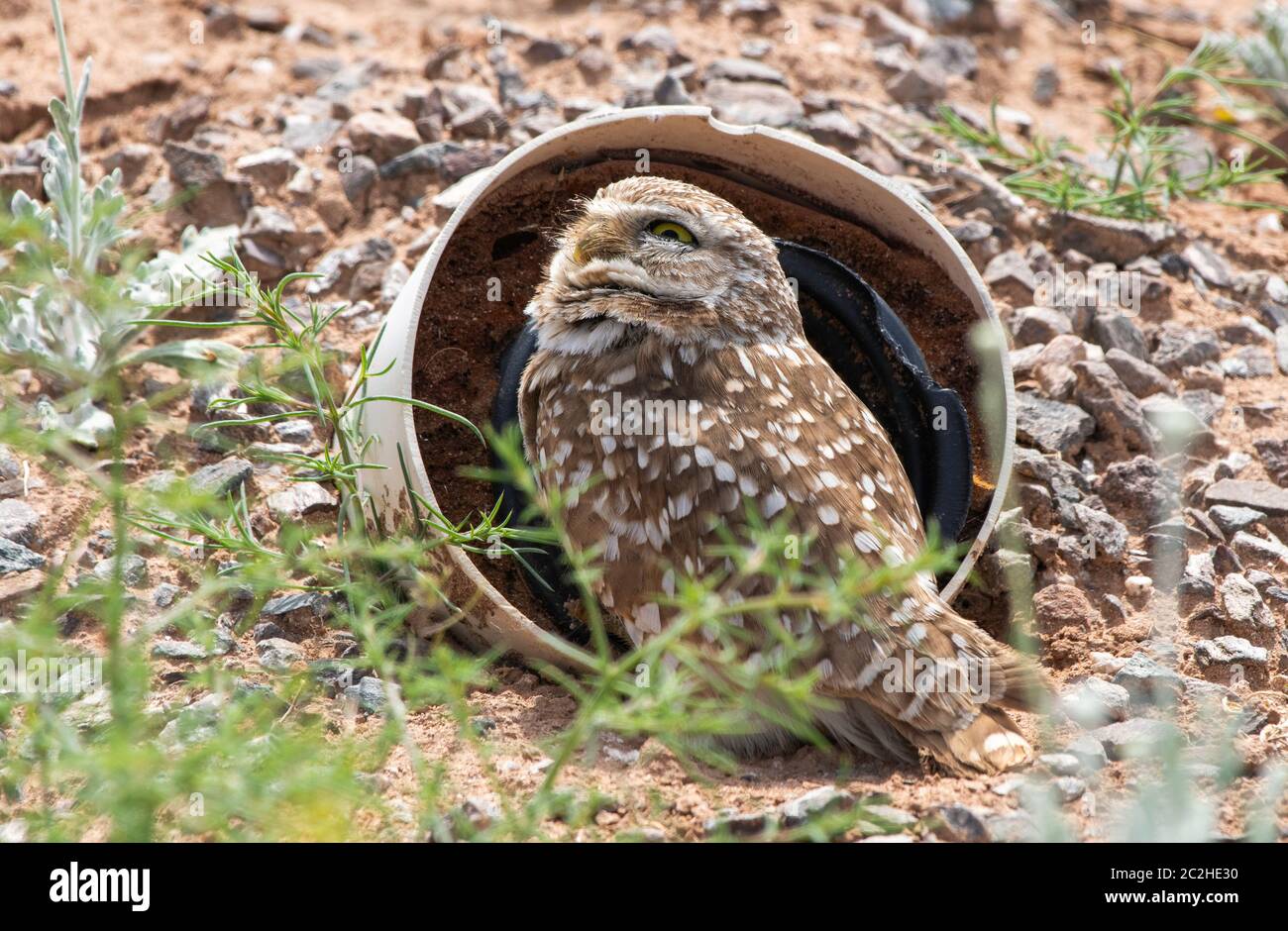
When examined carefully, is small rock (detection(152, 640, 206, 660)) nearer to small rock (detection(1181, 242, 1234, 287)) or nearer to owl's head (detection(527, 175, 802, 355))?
owl's head (detection(527, 175, 802, 355))

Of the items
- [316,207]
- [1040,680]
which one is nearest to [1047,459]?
[1040,680]

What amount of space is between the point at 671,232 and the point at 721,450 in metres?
0.71

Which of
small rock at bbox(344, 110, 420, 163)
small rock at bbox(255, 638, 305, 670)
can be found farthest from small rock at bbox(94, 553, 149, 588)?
small rock at bbox(344, 110, 420, 163)

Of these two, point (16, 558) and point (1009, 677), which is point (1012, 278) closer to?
point (1009, 677)

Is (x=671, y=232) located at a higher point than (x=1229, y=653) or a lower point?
higher

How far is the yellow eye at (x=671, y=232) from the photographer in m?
3.49

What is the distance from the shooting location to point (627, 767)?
3061mm

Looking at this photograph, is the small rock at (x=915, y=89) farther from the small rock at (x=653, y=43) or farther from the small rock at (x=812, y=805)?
the small rock at (x=812, y=805)

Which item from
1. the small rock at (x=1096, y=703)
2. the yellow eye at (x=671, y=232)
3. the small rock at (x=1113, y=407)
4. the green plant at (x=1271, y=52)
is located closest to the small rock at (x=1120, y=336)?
the small rock at (x=1113, y=407)

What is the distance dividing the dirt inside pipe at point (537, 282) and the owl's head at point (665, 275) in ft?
1.36

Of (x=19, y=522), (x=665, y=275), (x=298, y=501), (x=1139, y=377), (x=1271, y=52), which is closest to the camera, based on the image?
(x=665, y=275)

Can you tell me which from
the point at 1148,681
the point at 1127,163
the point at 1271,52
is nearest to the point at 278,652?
the point at 1148,681

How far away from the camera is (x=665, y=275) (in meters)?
3.50
